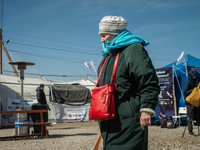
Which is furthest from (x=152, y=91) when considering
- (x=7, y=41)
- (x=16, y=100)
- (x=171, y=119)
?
(x=7, y=41)

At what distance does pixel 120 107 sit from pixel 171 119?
10.7 metres

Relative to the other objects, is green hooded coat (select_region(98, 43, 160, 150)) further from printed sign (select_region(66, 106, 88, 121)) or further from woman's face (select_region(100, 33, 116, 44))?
printed sign (select_region(66, 106, 88, 121))

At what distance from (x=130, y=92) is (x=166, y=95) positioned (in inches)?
448

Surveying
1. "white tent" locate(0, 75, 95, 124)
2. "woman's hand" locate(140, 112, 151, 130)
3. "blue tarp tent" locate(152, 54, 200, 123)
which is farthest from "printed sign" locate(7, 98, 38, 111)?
"woman's hand" locate(140, 112, 151, 130)

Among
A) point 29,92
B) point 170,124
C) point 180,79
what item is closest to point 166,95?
point 180,79

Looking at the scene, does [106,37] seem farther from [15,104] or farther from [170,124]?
[15,104]

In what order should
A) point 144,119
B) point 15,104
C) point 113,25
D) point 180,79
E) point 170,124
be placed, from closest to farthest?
point 144,119 → point 113,25 → point 170,124 → point 180,79 → point 15,104

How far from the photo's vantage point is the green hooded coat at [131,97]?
7.72ft

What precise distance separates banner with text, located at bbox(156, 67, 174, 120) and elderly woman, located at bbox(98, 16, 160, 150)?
36.5 ft

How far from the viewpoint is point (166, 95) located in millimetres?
13477

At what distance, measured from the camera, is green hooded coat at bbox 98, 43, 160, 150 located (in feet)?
7.72

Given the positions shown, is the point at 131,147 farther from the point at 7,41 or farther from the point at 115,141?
the point at 7,41

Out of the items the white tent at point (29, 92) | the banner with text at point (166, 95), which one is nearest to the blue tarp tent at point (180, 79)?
the banner with text at point (166, 95)

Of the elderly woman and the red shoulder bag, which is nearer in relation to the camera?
the elderly woman
